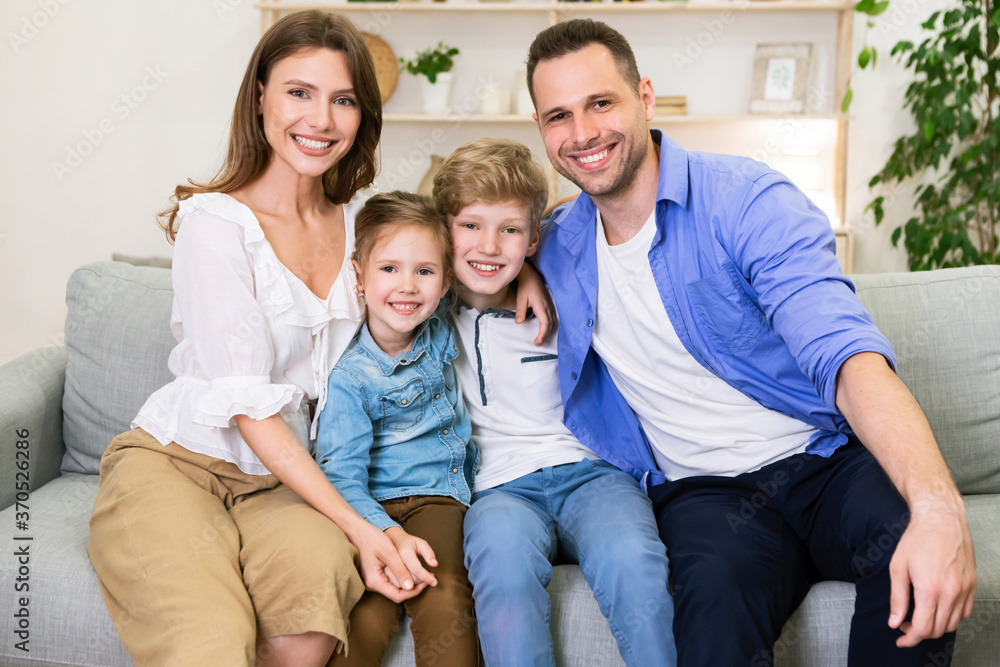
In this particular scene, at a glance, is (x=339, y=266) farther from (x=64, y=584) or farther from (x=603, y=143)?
(x=64, y=584)

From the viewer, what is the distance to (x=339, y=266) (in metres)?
1.47

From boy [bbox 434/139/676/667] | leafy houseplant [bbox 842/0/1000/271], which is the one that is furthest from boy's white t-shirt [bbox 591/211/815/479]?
leafy houseplant [bbox 842/0/1000/271]

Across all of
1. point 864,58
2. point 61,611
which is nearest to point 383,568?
point 61,611

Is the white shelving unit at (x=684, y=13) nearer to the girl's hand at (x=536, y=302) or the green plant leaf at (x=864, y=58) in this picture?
the green plant leaf at (x=864, y=58)

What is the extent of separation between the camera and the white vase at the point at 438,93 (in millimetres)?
3609

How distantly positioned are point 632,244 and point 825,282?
1.24 ft

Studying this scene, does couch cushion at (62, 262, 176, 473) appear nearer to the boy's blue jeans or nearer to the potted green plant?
the boy's blue jeans

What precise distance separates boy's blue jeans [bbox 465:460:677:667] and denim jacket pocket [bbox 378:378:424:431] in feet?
0.61

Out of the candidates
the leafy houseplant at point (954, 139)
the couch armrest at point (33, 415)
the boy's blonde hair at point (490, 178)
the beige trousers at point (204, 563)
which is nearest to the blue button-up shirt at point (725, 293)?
the boy's blonde hair at point (490, 178)

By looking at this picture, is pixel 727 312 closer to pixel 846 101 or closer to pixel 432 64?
pixel 846 101

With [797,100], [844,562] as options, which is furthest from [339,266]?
[797,100]

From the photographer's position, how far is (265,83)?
145 centimetres

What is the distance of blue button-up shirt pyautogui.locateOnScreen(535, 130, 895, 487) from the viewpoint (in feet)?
3.91

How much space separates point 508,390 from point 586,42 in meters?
0.65
